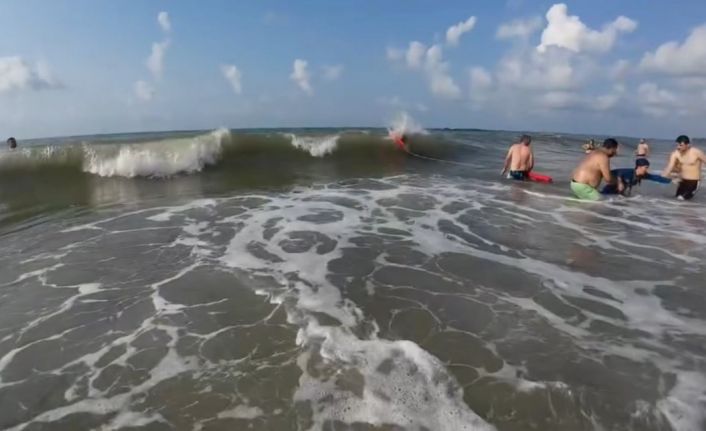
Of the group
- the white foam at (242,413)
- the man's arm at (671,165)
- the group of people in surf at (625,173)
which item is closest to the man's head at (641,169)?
the group of people in surf at (625,173)

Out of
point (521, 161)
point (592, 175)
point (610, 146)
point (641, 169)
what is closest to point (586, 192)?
point (592, 175)

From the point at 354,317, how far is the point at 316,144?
1986 cm

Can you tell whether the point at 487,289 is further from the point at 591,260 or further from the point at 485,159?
the point at 485,159

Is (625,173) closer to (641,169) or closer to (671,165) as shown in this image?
(641,169)

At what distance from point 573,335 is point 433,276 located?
6.46ft

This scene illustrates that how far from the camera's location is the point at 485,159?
24.7 meters

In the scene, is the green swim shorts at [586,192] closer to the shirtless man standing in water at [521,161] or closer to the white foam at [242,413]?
the shirtless man standing in water at [521,161]

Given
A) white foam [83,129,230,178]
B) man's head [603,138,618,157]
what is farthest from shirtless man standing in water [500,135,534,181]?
white foam [83,129,230,178]

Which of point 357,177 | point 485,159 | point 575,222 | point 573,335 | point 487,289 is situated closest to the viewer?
point 573,335

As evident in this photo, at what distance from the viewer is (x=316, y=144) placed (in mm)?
23875

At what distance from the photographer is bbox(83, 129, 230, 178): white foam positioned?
56.2 ft

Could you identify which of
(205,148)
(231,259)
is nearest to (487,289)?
(231,259)

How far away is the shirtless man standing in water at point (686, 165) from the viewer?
11508mm

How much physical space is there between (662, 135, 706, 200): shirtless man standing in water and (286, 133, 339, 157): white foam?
49.9ft
